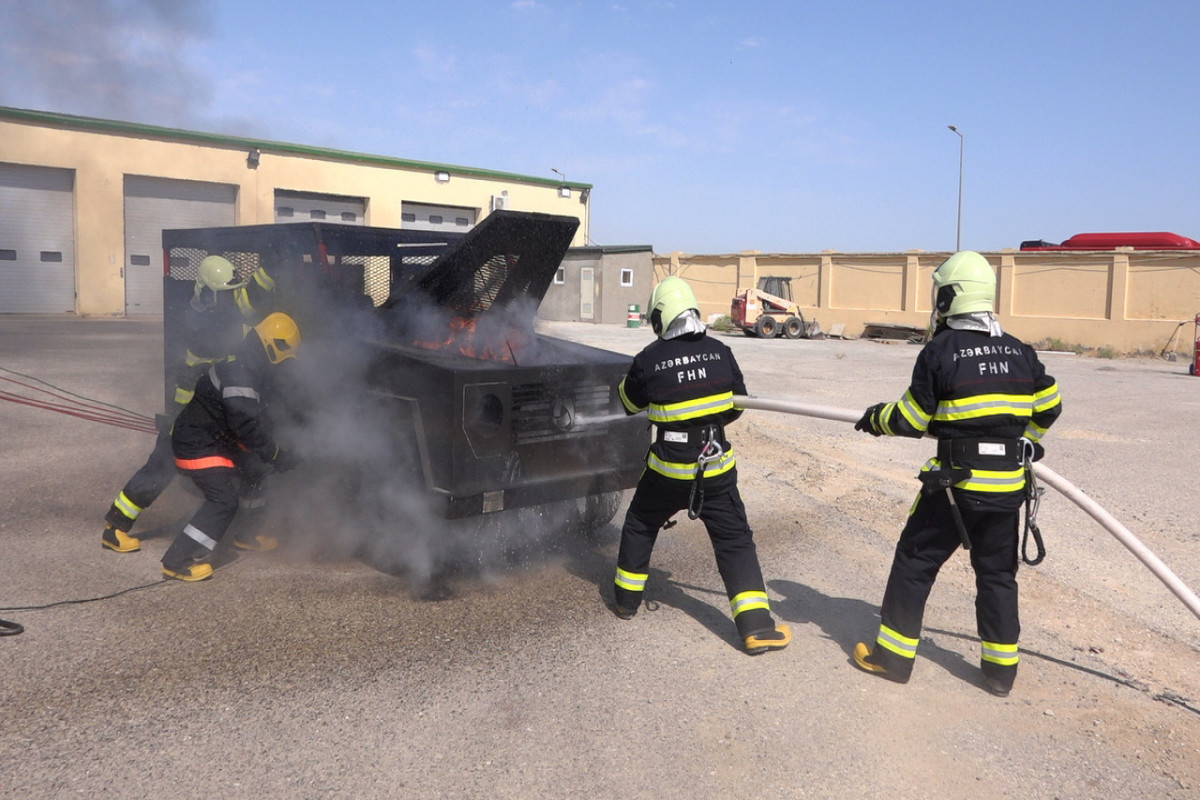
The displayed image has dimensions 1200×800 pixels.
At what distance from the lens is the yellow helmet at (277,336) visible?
478 centimetres

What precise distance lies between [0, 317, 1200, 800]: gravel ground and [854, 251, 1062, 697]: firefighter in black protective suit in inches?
11.0

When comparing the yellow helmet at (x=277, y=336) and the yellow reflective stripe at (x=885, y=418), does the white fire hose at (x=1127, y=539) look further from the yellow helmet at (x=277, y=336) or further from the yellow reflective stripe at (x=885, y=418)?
the yellow helmet at (x=277, y=336)

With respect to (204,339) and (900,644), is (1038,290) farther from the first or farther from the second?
(204,339)

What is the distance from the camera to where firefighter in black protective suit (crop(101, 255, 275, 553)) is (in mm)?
5137

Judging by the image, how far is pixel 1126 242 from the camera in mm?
28438

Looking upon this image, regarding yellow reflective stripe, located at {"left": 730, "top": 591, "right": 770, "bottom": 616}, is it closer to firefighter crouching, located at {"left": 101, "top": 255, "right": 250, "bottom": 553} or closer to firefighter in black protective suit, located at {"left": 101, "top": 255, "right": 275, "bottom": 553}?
firefighter in black protective suit, located at {"left": 101, "top": 255, "right": 275, "bottom": 553}

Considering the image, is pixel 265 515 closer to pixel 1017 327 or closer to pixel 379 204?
pixel 379 204

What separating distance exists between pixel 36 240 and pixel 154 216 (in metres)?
3.05

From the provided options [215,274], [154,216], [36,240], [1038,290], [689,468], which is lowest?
[689,468]

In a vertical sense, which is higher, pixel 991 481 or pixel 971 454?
pixel 971 454

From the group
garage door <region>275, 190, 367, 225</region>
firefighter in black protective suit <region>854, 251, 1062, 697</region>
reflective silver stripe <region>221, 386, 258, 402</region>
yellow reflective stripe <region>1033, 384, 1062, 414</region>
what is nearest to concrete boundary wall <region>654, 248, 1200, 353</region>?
garage door <region>275, 190, 367, 225</region>

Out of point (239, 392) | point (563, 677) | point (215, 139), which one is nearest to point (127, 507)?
point (239, 392)

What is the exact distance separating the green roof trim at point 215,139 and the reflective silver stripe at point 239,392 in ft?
79.2

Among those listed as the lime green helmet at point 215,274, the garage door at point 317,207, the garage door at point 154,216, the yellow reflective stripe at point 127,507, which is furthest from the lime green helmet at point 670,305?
the garage door at point 154,216
